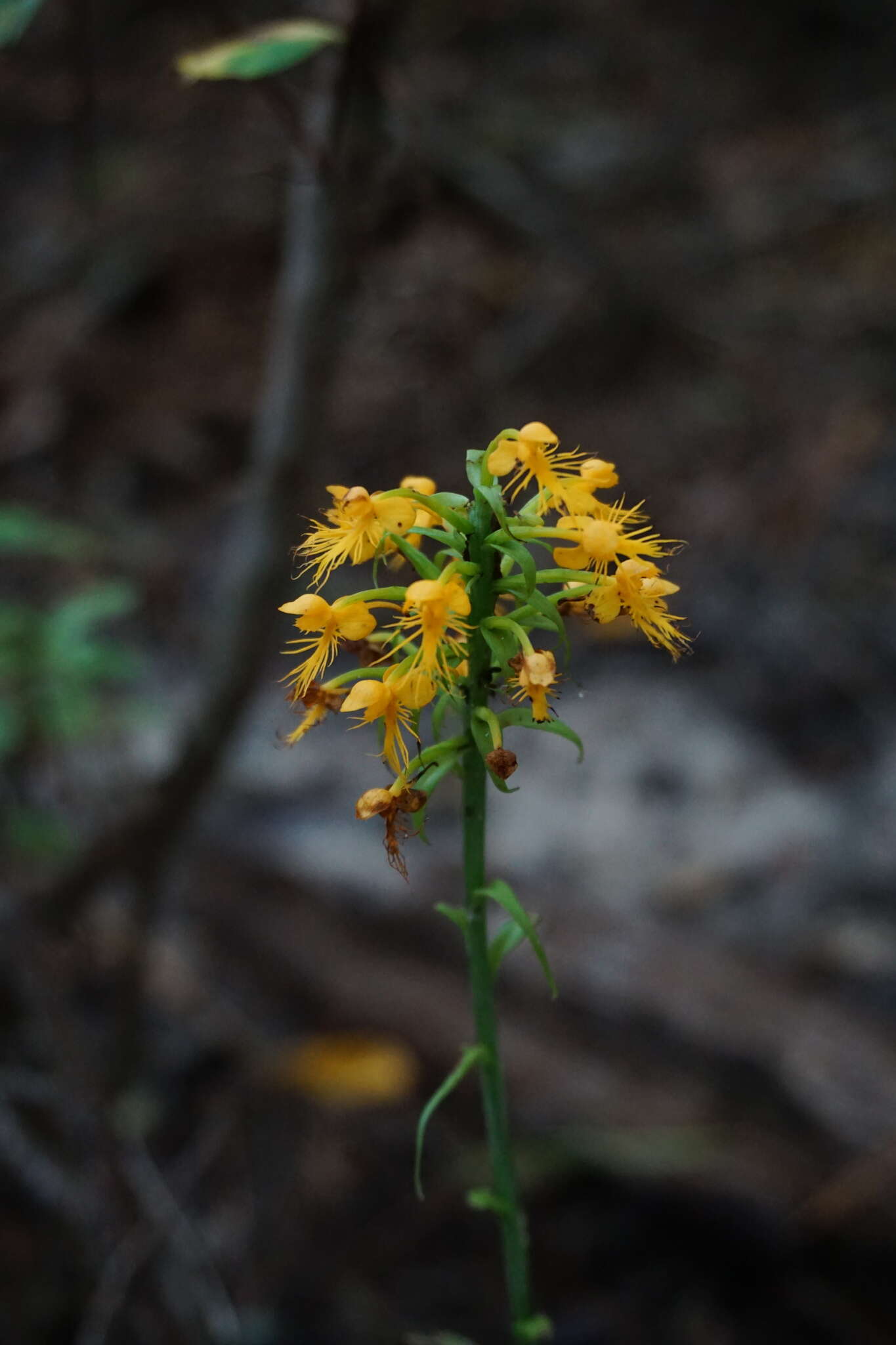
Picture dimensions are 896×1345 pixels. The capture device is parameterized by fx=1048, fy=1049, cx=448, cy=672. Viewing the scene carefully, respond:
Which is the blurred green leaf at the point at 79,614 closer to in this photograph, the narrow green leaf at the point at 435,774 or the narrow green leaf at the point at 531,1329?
the narrow green leaf at the point at 435,774

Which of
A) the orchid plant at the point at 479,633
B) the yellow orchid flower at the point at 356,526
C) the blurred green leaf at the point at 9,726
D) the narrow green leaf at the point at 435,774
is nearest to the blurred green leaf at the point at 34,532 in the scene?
the blurred green leaf at the point at 9,726

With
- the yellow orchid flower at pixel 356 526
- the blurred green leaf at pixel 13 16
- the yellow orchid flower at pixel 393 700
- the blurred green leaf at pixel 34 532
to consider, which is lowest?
the yellow orchid flower at pixel 393 700

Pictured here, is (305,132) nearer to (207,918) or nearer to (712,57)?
(207,918)

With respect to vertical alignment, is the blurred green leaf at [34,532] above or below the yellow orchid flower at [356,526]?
above

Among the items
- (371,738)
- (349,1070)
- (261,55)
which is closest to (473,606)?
(261,55)

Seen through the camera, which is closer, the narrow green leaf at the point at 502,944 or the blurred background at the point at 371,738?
the narrow green leaf at the point at 502,944

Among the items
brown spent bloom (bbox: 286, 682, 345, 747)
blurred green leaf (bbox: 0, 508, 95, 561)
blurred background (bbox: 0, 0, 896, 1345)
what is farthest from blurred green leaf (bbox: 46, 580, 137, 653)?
brown spent bloom (bbox: 286, 682, 345, 747)

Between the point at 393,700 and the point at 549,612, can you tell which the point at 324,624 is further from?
the point at 549,612
